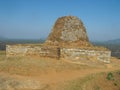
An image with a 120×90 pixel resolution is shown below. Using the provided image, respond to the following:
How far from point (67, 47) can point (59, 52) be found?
769 millimetres

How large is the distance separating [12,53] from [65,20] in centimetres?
551

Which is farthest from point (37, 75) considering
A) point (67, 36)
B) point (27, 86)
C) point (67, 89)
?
point (67, 36)

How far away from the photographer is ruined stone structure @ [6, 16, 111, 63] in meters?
17.1

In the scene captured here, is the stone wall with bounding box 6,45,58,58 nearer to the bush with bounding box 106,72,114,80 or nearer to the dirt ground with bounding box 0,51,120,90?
the dirt ground with bounding box 0,51,120,90

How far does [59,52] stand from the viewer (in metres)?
17.0

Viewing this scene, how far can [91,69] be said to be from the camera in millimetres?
16297

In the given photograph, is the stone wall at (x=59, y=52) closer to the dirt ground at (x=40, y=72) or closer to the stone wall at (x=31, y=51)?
the stone wall at (x=31, y=51)

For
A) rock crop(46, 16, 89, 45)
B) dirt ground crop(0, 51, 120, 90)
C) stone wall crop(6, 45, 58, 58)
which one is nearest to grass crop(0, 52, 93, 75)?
dirt ground crop(0, 51, 120, 90)

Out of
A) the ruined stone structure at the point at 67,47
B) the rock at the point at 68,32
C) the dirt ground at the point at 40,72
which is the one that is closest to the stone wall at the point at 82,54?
the ruined stone structure at the point at 67,47

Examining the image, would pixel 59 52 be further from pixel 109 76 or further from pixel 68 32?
pixel 109 76

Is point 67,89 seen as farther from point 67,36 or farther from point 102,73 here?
point 67,36

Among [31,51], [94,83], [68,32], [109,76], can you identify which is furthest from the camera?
[68,32]

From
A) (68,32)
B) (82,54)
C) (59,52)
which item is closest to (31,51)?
(59,52)

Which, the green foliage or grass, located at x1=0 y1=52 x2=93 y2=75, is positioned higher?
grass, located at x1=0 y1=52 x2=93 y2=75
